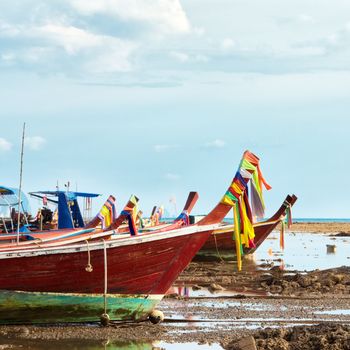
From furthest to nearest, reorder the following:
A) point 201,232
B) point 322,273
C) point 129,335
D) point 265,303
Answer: point 322,273 → point 265,303 → point 201,232 → point 129,335

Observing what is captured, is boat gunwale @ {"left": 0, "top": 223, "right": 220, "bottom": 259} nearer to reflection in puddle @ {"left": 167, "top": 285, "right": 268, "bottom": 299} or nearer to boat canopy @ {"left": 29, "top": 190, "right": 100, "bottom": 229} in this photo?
reflection in puddle @ {"left": 167, "top": 285, "right": 268, "bottom": 299}

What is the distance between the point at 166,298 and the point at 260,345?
607 centimetres

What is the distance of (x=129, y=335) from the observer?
12336mm

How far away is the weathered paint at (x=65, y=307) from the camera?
12.7 meters

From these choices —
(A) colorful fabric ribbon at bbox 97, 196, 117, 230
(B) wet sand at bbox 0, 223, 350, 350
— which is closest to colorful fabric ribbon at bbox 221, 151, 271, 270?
(B) wet sand at bbox 0, 223, 350, 350

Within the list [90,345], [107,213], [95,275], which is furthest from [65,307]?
[107,213]

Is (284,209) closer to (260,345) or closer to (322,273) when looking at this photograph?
(322,273)

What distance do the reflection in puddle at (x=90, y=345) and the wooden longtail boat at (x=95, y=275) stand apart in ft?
3.10

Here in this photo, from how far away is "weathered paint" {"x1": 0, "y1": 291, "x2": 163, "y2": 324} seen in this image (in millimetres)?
12680

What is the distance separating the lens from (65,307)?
12.9 metres

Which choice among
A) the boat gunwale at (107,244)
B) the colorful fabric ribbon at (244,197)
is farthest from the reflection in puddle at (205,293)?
the boat gunwale at (107,244)

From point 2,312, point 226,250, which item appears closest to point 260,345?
point 2,312

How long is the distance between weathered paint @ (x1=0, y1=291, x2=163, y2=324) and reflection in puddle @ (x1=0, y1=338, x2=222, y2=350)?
0.82 m

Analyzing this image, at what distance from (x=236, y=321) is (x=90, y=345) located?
2.87 metres
